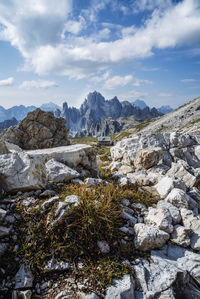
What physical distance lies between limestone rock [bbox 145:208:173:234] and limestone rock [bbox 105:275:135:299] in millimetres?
1753

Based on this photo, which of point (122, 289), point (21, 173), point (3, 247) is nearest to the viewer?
point (122, 289)

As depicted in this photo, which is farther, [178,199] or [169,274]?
[178,199]

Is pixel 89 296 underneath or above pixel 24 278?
underneath

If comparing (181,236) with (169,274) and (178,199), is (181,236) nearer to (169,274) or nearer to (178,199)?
(169,274)

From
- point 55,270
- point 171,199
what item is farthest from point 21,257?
point 171,199

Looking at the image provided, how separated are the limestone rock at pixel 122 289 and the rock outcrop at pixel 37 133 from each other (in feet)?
183

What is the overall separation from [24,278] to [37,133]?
196 ft

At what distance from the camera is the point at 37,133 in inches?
2299

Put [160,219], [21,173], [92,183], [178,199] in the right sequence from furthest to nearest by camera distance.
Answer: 1. [92,183]
2. [178,199]
3. [21,173]
4. [160,219]

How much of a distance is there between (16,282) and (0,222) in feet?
4.96

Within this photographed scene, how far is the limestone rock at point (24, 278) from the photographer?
10.8ft

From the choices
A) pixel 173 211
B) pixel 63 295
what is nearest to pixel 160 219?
pixel 173 211

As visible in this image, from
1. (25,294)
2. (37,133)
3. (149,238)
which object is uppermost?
(37,133)

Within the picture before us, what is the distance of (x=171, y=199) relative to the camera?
597 cm
